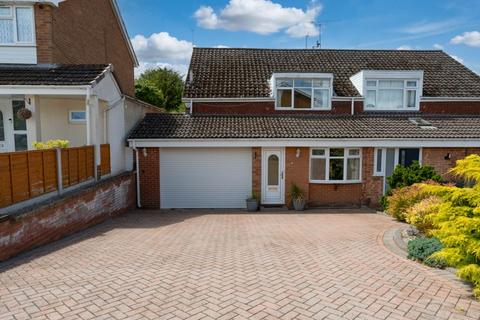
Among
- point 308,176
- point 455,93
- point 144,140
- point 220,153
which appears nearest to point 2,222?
point 144,140

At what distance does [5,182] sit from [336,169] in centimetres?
1083

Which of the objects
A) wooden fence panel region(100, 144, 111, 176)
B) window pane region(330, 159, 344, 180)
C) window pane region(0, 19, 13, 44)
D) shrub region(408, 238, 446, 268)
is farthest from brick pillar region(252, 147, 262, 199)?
window pane region(0, 19, 13, 44)

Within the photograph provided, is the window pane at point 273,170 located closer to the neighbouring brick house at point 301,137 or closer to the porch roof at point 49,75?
the neighbouring brick house at point 301,137

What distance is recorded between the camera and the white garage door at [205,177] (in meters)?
13.1

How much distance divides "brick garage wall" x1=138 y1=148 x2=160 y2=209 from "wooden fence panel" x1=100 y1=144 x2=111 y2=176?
5.81 feet

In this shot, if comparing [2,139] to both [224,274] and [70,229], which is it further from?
[224,274]

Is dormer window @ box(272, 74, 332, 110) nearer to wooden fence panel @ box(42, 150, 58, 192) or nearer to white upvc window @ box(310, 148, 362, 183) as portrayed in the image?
white upvc window @ box(310, 148, 362, 183)

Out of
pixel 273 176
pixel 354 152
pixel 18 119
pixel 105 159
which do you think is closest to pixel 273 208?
pixel 273 176

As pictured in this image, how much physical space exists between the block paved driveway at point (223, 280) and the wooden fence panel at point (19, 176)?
46.2 inches

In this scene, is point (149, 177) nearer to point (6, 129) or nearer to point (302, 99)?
point (6, 129)

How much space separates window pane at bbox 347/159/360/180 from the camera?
13.3m

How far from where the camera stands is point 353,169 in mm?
13328

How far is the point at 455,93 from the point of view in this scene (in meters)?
15.4

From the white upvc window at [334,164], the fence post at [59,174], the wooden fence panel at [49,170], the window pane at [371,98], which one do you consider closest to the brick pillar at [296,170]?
the white upvc window at [334,164]
